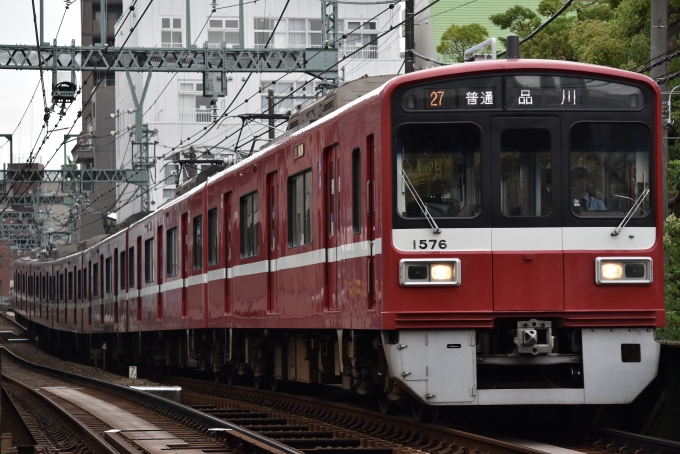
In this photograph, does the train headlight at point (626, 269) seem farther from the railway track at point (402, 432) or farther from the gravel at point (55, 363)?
the gravel at point (55, 363)

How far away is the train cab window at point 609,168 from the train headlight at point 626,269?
1.16 feet

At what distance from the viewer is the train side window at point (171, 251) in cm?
1928

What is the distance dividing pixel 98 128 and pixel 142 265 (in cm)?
5090

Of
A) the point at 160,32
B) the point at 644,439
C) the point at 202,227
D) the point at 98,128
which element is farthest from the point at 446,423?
the point at 98,128

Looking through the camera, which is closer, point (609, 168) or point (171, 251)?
point (609, 168)

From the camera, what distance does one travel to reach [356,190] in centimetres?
1026

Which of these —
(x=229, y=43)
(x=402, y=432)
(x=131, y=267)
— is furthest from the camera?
(x=229, y=43)

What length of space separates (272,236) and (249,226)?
121cm

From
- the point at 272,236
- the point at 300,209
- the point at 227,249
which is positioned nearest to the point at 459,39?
the point at 227,249

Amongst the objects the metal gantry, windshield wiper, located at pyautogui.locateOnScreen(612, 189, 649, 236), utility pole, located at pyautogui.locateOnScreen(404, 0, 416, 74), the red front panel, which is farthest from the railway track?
the metal gantry

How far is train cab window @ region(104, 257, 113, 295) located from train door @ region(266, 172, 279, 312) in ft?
45.4

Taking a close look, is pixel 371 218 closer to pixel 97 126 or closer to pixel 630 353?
pixel 630 353

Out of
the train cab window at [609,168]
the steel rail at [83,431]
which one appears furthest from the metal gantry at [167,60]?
the train cab window at [609,168]

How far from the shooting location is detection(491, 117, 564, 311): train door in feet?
30.5
